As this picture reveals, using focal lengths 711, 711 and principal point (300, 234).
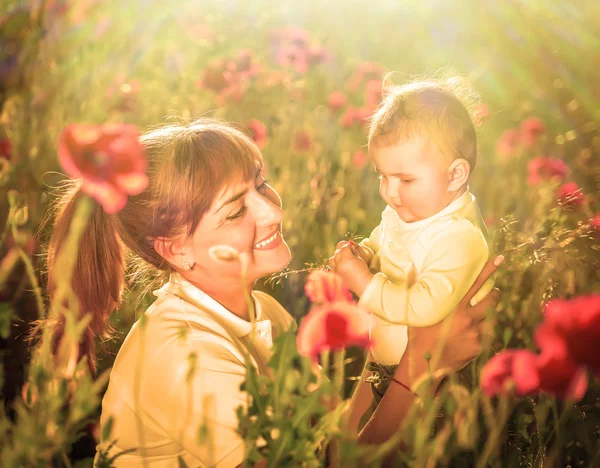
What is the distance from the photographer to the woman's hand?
1.70 meters

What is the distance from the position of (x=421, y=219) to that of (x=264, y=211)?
398 mm

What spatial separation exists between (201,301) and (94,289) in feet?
0.90

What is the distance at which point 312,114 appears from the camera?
4.02 metres

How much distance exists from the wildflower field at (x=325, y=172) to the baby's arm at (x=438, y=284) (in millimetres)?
160

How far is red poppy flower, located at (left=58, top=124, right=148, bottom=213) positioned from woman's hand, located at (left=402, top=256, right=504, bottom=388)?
850mm

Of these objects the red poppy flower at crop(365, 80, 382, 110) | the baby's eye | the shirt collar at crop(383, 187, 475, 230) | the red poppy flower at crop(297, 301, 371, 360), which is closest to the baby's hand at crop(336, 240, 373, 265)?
the shirt collar at crop(383, 187, 475, 230)

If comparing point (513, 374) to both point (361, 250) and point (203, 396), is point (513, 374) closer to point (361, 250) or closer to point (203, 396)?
point (203, 396)

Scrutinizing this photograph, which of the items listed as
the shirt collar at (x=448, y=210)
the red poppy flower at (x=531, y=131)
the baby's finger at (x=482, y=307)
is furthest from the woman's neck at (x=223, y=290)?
the red poppy flower at (x=531, y=131)

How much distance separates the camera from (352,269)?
1763 millimetres

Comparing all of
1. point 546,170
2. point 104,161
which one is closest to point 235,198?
point 104,161

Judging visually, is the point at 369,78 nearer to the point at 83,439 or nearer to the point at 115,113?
the point at 115,113

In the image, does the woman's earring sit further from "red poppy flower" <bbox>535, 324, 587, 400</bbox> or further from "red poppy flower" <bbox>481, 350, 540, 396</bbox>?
"red poppy flower" <bbox>535, 324, 587, 400</bbox>

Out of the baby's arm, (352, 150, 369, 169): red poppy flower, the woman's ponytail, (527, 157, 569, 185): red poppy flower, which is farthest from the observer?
(352, 150, 369, 169): red poppy flower

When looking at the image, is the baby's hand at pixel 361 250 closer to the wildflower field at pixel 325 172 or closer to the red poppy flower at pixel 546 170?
the wildflower field at pixel 325 172
